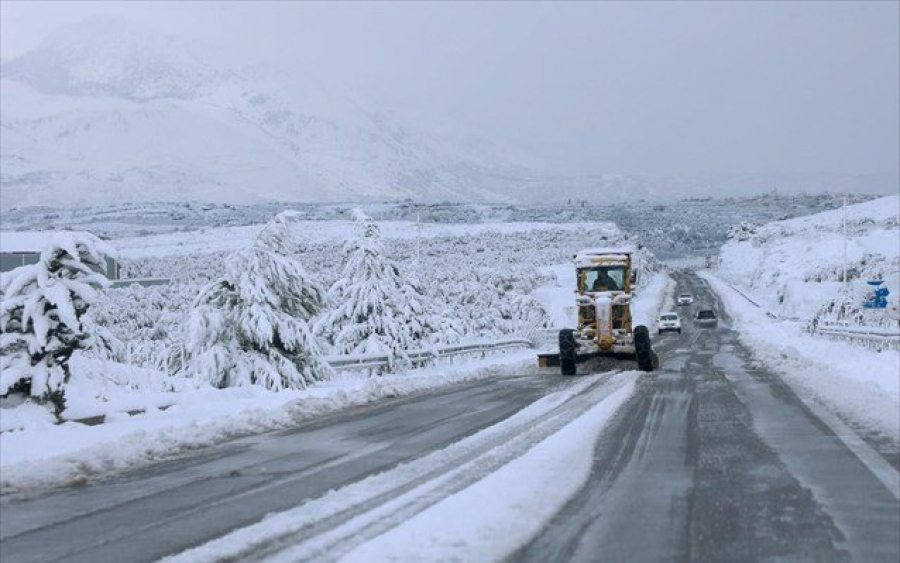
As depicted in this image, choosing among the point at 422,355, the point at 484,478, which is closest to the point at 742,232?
the point at 422,355

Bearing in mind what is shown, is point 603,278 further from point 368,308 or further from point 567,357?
point 368,308

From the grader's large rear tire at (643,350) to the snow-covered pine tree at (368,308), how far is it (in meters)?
6.88

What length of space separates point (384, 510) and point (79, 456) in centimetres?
435

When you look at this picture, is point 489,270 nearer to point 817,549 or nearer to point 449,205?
point 817,549

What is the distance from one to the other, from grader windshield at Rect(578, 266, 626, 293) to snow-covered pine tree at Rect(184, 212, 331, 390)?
27.0 feet

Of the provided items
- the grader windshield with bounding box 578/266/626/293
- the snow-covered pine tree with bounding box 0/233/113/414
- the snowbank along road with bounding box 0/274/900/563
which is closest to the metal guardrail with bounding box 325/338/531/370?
the grader windshield with bounding box 578/266/626/293

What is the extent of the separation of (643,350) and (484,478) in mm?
16806

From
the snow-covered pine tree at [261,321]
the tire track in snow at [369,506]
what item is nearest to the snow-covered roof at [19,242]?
the snow-covered pine tree at [261,321]

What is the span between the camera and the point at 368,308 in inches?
1093

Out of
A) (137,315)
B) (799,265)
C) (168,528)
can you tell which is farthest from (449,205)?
(168,528)

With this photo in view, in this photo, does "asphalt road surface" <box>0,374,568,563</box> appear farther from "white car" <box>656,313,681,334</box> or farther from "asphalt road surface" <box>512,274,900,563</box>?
"white car" <box>656,313,681,334</box>

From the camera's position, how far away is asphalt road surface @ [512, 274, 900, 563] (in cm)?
597

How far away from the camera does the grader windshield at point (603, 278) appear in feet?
84.7

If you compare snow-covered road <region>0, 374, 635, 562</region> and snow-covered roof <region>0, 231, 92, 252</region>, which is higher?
snow-covered roof <region>0, 231, 92, 252</region>
